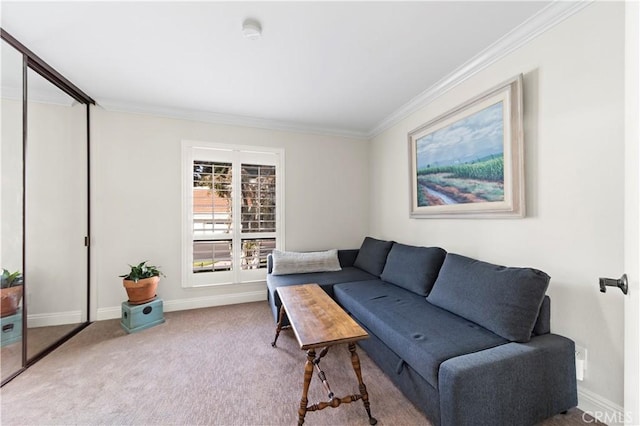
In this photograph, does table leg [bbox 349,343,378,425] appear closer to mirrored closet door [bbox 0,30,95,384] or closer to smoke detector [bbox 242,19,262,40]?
smoke detector [bbox 242,19,262,40]

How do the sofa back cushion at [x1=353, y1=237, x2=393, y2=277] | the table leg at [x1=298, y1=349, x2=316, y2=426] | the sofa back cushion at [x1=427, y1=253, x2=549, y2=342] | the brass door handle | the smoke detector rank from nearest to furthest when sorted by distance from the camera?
the brass door handle → the table leg at [x1=298, y1=349, x2=316, y2=426] → the sofa back cushion at [x1=427, y1=253, x2=549, y2=342] → the smoke detector → the sofa back cushion at [x1=353, y1=237, x2=393, y2=277]

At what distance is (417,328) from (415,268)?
84cm

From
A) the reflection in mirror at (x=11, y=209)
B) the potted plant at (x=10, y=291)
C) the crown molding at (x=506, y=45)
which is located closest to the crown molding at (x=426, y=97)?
the crown molding at (x=506, y=45)

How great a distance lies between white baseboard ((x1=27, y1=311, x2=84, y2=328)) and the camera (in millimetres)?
2420

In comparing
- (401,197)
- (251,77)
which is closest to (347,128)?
(401,197)

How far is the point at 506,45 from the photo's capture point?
188 cm

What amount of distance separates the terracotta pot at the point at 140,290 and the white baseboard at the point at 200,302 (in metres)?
0.36

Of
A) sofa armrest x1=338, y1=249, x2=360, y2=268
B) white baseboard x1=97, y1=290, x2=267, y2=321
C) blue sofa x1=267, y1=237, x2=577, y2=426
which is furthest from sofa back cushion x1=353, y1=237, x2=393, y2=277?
white baseboard x1=97, y1=290, x2=267, y2=321

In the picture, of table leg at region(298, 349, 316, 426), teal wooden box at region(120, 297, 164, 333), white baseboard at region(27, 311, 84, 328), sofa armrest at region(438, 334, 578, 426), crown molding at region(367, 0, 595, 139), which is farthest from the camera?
teal wooden box at region(120, 297, 164, 333)

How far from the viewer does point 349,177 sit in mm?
3975

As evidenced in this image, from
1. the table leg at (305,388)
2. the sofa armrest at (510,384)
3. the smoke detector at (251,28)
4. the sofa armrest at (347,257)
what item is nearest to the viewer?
the sofa armrest at (510,384)

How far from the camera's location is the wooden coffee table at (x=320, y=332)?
1367 mm

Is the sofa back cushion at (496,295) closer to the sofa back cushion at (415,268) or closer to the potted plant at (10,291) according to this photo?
the sofa back cushion at (415,268)

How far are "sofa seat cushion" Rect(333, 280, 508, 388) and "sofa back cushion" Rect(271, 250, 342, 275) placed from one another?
0.89m
